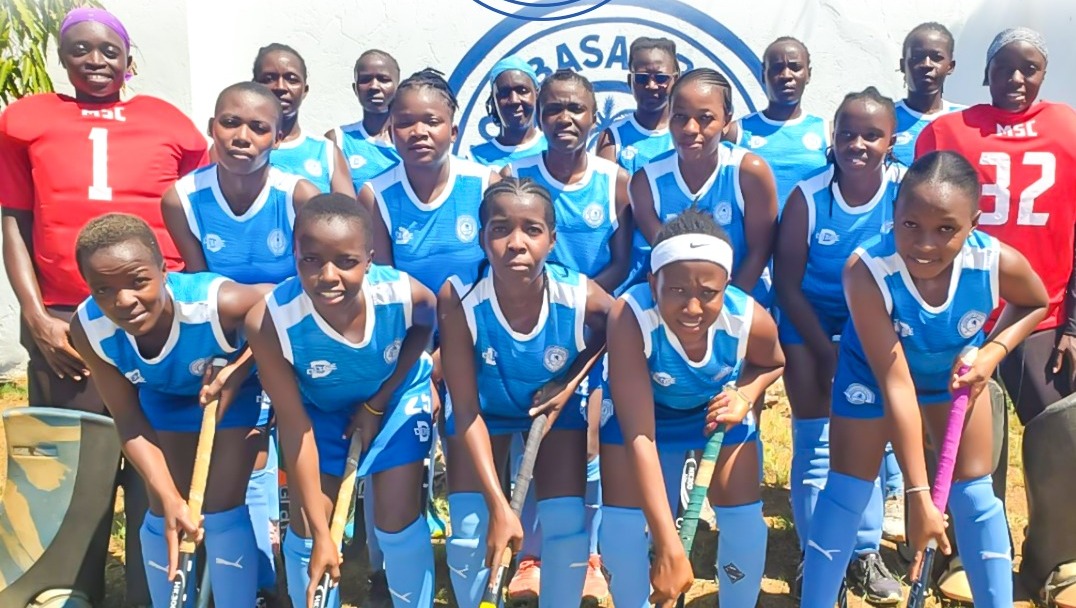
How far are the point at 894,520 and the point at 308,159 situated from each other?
2.84m

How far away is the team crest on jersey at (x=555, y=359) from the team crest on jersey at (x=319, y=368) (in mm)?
650

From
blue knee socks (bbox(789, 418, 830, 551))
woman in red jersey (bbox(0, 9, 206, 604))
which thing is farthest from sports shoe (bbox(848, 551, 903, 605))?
woman in red jersey (bbox(0, 9, 206, 604))

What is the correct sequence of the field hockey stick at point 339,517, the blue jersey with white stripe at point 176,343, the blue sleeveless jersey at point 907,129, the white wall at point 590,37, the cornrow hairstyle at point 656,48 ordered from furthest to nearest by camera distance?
the white wall at point 590,37 → the cornrow hairstyle at point 656,48 → the blue sleeveless jersey at point 907,129 → the blue jersey with white stripe at point 176,343 → the field hockey stick at point 339,517

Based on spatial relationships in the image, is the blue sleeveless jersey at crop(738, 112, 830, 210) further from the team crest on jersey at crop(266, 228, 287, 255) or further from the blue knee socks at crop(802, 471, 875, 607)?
the team crest on jersey at crop(266, 228, 287, 255)

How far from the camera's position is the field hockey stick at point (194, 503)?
9.64 feet

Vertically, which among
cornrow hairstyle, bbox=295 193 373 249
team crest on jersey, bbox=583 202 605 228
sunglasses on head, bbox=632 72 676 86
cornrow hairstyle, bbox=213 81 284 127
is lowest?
team crest on jersey, bbox=583 202 605 228

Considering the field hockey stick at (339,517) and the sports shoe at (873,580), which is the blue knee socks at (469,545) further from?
the sports shoe at (873,580)

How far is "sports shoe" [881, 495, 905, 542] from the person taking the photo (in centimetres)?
412

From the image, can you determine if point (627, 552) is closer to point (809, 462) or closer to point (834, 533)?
point (834, 533)

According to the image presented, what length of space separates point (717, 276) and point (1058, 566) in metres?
1.77

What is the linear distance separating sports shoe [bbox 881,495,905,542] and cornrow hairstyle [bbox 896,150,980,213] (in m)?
1.62

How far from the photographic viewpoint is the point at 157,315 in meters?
3.03

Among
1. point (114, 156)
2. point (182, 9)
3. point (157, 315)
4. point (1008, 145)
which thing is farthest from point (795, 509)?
point (182, 9)

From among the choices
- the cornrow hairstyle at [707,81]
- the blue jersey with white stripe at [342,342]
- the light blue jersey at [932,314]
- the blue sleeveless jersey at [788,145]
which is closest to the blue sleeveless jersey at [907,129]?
the blue sleeveless jersey at [788,145]
